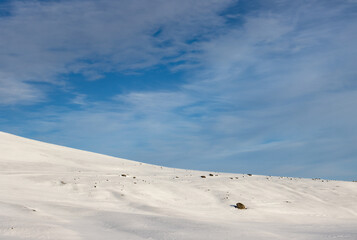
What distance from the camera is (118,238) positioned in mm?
6086

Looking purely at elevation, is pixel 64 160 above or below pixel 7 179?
above

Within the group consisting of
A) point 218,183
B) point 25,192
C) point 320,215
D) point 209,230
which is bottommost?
point 209,230

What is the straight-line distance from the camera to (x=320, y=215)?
36.6ft

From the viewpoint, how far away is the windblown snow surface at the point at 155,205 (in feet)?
21.7

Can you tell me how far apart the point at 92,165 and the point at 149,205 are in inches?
331

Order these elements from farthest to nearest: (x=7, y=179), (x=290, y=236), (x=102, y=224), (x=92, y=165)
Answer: (x=92, y=165)
(x=7, y=179)
(x=102, y=224)
(x=290, y=236)

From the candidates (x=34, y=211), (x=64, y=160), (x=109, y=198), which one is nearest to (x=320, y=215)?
(x=109, y=198)

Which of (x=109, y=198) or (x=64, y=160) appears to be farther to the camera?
(x=64, y=160)

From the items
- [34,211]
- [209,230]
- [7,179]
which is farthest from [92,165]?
[209,230]

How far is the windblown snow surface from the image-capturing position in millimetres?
6609

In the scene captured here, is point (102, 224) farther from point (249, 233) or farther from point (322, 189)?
point (322, 189)

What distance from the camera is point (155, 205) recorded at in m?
10.3

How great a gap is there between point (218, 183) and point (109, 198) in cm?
486

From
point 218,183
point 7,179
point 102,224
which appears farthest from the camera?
point 218,183
